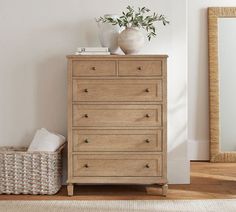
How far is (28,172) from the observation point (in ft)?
13.2

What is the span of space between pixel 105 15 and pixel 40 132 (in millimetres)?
1071

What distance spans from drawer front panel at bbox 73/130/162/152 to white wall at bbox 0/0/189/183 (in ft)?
1.51

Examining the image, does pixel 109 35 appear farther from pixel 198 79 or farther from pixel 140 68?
pixel 198 79

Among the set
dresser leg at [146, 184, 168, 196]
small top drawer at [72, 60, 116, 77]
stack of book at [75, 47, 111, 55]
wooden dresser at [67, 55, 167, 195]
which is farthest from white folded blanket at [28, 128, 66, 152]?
dresser leg at [146, 184, 168, 196]

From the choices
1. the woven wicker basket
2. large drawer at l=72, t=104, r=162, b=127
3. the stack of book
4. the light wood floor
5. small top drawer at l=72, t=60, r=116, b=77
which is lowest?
the light wood floor

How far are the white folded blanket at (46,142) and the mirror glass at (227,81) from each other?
191cm

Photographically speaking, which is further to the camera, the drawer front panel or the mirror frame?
the mirror frame

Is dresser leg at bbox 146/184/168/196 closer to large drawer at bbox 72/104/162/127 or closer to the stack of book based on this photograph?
large drawer at bbox 72/104/162/127

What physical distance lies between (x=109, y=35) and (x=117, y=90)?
0.48 metres

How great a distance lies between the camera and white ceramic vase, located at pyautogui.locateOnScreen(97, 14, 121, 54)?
4125mm

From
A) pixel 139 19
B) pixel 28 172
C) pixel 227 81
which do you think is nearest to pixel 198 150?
pixel 227 81

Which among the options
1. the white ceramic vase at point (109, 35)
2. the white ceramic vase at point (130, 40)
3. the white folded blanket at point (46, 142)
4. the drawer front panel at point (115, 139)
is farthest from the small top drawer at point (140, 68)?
the white folded blanket at point (46, 142)

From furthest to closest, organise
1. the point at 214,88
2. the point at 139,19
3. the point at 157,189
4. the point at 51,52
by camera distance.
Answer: the point at 214,88 → the point at 51,52 → the point at 157,189 → the point at 139,19

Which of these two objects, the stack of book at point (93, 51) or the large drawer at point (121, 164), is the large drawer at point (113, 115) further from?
the stack of book at point (93, 51)
